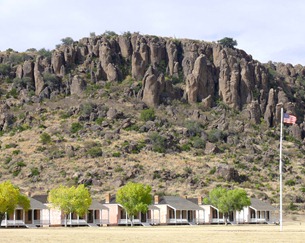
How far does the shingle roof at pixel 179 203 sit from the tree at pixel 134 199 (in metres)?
9.67

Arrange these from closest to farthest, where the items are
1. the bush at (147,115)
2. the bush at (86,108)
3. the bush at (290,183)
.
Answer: the bush at (290,183) < the bush at (147,115) < the bush at (86,108)

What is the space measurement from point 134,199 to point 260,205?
3112cm

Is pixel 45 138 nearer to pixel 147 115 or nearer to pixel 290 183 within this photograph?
pixel 147 115

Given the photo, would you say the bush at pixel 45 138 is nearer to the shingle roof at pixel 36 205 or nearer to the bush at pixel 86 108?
the bush at pixel 86 108

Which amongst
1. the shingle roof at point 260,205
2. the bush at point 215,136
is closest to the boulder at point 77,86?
the bush at point 215,136

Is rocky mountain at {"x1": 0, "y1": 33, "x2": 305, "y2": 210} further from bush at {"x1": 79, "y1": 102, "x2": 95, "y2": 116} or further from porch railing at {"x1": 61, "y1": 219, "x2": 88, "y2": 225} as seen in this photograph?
porch railing at {"x1": 61, "y1": 219, "x2": 88, "y2": 225}

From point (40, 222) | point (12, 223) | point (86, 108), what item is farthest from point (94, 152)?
point (12, 223)

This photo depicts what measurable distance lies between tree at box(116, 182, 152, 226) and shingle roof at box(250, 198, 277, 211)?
26.5 meters

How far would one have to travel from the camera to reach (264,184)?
511ft

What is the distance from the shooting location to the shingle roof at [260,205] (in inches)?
5110

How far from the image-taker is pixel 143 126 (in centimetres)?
17425

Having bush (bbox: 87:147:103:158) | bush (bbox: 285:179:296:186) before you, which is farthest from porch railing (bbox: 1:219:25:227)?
bush (bbox: 285:179:296:186)

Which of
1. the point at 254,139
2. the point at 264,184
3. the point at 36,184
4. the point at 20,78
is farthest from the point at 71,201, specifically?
the point at 20,78

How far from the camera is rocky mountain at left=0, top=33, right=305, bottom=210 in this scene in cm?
15338
